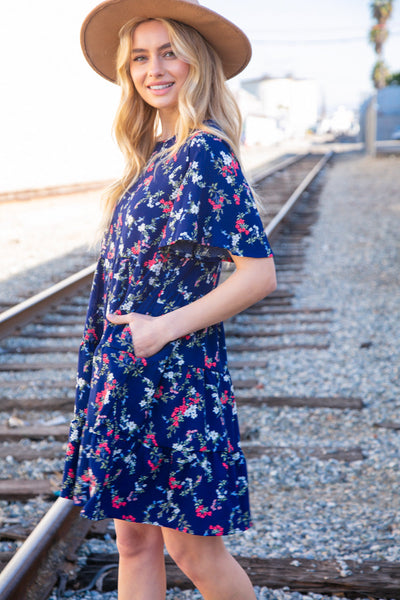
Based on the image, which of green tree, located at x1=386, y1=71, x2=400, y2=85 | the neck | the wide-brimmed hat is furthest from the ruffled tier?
green tree, located at x1=386, y1=71, x2=400, y2=85

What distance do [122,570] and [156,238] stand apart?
0.94m

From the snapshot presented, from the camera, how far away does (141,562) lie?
6.05 feet

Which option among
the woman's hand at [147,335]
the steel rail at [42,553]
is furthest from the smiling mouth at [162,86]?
the steel rail at [42,553]

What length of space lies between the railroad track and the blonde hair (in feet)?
3.86

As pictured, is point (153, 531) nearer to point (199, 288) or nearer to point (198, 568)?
point (198, 568)

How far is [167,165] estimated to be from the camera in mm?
1716

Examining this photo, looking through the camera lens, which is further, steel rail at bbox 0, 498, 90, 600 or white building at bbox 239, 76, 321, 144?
white building at bbox 239, 76, 321, 144

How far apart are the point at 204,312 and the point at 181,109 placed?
1.75 feet

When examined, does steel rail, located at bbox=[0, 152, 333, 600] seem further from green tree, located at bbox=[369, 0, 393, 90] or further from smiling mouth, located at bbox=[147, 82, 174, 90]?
green tree, located at bbox=[369, 0, 393, 90]

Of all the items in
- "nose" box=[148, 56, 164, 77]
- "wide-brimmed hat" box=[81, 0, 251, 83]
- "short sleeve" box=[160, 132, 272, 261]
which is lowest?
"short sleeve" box=[160, 132, 272, 261]

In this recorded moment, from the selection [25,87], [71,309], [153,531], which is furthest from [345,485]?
[25,87]

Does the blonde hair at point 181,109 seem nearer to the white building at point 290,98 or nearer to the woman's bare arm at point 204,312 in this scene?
the woman's bare arm at point 204,312

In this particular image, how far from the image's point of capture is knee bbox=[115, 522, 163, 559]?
1.80m

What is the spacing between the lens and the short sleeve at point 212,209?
162 cm
